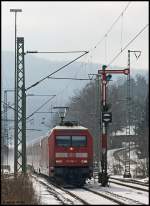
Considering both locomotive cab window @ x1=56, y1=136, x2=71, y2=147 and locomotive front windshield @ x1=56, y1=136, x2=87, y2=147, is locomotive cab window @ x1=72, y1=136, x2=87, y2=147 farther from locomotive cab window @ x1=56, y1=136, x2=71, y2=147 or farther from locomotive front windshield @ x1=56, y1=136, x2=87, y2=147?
locomotive cab window @ x1=56, y1=136, x2=71, y2=147

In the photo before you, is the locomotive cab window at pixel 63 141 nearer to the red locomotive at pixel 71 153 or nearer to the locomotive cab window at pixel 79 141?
the red locomotive at pixel 71 153

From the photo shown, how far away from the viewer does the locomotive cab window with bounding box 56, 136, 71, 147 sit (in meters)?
33.9

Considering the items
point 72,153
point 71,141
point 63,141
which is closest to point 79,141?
point 71,141

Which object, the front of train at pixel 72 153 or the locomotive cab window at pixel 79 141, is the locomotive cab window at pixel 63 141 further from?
the locomotive cab window at pixel 79 141

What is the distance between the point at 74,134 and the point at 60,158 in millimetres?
1437

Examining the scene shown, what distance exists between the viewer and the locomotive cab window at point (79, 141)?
111ft

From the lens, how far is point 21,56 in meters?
36.6

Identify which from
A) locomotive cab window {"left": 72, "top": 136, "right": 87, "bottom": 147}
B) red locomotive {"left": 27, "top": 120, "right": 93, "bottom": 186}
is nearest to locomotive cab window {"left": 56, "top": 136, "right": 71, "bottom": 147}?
red locomotive {"left": 27, "top": 120, "right": 93, "bottom": 186}

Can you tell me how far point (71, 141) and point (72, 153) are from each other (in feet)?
2.05

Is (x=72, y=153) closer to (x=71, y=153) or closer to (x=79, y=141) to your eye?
(x=71, y=153)

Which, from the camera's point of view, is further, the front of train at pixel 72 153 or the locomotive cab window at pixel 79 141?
the locomotive cab window at pixel 79 141

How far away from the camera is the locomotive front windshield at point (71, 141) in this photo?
33.9 meters

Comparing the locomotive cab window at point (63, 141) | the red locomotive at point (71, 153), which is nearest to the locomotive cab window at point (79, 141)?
the red locomotive at point (71, 153)

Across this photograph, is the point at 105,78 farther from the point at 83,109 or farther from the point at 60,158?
the point at 83,109
